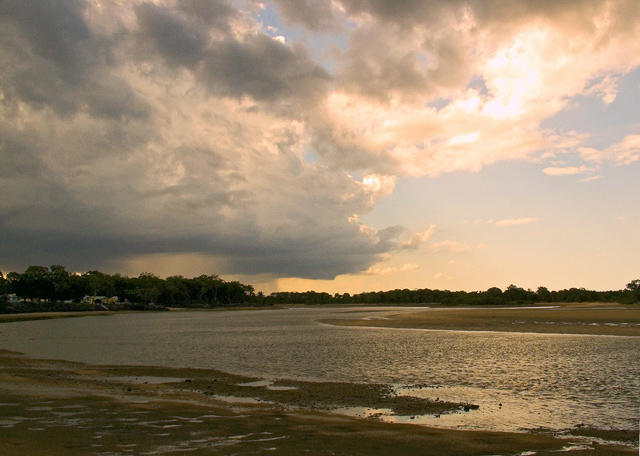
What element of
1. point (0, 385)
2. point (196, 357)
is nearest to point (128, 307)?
point (196, 357)

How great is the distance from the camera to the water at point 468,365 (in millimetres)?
16000

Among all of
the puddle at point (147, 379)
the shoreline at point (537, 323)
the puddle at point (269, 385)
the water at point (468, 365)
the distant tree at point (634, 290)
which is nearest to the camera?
the water at point (468, 365)

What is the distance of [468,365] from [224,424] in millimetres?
17613

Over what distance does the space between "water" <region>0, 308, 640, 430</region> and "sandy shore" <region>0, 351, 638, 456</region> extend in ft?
6.80

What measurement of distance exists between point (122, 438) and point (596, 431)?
13.3 metres

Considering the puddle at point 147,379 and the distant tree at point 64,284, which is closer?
the puddle at point 147,379

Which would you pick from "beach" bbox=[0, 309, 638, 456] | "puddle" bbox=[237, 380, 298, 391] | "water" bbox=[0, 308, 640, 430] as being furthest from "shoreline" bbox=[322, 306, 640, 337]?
"beach" bbox=[0, 309, 638, 456]

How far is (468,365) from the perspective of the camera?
26672 millimetres

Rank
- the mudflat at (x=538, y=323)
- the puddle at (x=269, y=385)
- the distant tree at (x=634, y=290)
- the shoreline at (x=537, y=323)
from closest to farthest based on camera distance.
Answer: the puddle at (x=269, y=385) < the shoreline at (x=537, y=323) < the mudflat at (x=538, y=323) < the distant tree at (x=634, y=290)

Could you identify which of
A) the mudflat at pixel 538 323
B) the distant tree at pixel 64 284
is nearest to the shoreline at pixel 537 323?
the mudflat at pixel 538 323

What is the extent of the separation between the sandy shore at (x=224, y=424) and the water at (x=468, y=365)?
6.80 ft

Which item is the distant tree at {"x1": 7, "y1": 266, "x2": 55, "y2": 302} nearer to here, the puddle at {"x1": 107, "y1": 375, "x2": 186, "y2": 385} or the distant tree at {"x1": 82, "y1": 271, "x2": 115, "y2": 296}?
the distant tree at {"x1": 82, "y1": 271, "x2": 115, "y2": 296}

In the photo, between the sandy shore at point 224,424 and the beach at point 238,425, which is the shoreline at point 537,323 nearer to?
the beach at point 238,425

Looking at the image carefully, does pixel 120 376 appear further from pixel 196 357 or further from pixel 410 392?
pixel 410 392
